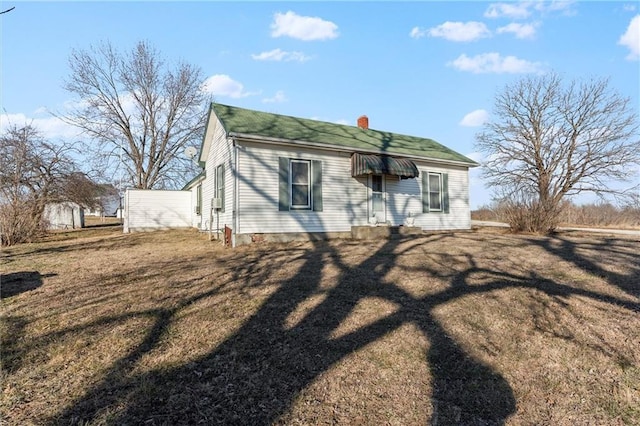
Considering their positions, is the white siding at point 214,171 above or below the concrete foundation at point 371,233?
above

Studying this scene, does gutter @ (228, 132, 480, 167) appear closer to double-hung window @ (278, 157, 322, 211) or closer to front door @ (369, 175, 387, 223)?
double-hung window @ (278, 157, 322, 211)

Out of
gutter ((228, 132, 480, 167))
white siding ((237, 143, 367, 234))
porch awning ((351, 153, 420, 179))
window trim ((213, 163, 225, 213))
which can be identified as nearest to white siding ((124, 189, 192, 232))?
window trim ((213, 163, 225, 213))

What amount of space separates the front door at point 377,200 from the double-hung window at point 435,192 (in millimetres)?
2067

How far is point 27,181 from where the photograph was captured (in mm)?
14469

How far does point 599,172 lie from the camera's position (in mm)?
21688

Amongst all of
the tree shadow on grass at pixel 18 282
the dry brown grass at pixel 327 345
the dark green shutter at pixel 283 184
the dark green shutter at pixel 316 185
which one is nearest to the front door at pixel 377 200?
the dark green shutter at pixel 316 185

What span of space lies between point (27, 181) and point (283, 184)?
12.3 meters

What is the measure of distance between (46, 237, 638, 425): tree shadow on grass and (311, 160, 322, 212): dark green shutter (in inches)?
235

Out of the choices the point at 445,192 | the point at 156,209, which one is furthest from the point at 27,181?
the point at 445,192

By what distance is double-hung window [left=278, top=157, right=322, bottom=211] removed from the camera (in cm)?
1020

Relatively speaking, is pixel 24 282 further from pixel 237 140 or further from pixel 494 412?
pixel 494 412

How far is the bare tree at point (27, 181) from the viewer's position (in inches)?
461

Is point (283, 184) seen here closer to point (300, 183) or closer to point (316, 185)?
point (300, 183)

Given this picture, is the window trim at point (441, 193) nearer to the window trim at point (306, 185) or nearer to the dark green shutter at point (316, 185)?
the dark green shutter at point (316, 185)
